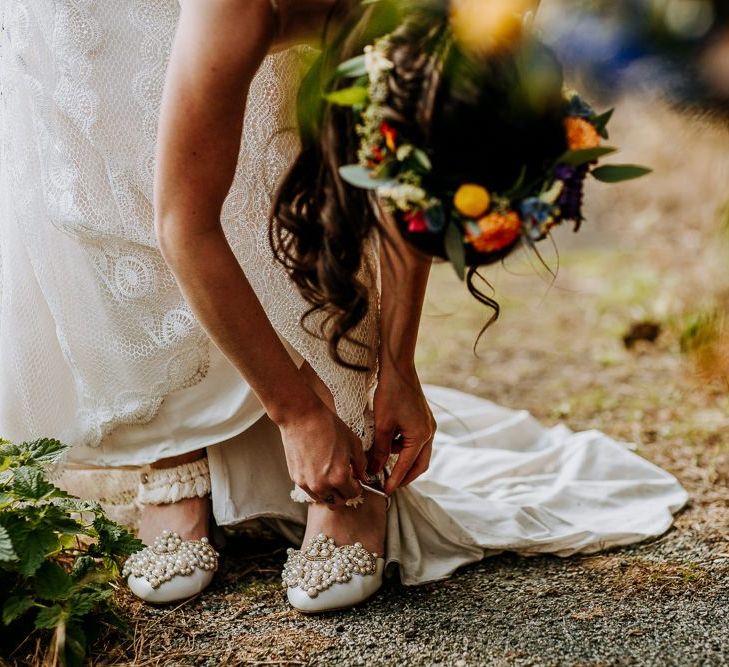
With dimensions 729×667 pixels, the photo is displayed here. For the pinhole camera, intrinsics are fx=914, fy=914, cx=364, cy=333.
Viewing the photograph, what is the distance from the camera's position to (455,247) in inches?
44.3

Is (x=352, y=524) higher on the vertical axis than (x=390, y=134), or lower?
lower

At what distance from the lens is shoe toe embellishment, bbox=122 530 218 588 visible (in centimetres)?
152

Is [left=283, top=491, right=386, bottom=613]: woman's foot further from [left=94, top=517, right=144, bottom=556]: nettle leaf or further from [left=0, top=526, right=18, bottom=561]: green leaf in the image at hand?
[left=0, top=526, right=18, bottom=561]: green leaf

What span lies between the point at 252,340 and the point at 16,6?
2.48ft

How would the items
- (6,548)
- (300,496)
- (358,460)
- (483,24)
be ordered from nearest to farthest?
(483,24), (6,548), (358,460), (300,496)

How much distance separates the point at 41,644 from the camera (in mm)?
1338

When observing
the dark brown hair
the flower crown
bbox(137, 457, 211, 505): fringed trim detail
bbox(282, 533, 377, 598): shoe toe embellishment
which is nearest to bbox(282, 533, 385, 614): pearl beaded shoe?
bbox(282, 533, 377, 598): shoe toe embellishment

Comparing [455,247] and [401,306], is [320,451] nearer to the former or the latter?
[401,306]

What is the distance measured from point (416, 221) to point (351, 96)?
0.17 meters

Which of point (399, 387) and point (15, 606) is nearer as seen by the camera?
point (15, 606)

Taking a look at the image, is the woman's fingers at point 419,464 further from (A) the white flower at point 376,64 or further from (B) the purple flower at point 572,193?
(A) the white flower at point 376,64

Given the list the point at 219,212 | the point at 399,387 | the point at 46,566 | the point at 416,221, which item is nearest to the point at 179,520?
the point at 46,566

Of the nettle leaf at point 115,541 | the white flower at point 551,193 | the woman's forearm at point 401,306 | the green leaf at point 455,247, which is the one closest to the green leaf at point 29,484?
the nettle leaf at point 115,541

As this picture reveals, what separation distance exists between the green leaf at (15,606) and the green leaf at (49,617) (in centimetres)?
2
